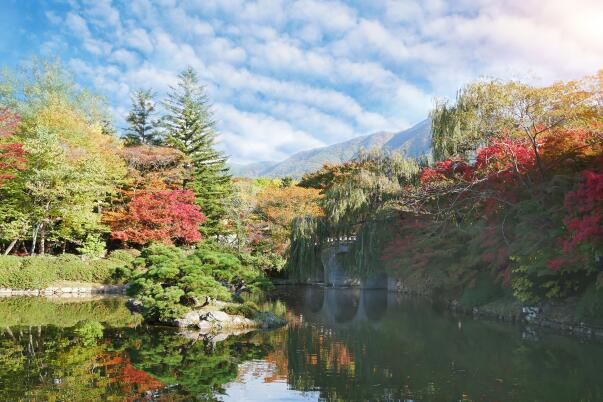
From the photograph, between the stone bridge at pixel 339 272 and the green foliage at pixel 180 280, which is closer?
the green foliage at pixel 180 280

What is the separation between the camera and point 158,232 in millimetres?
23266

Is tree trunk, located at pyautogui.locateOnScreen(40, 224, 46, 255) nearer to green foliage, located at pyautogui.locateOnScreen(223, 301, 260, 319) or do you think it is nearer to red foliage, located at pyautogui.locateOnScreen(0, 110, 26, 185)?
red foliage, located at pyautogui.locateOnScreen(0, 110, 26, 185)

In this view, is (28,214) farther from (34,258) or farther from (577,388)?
(577,388)

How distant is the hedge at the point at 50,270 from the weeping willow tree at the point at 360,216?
27.4 feet

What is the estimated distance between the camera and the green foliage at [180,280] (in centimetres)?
1237

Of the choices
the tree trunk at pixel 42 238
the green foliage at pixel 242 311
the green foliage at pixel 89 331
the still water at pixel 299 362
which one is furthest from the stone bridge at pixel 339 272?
the green foliage at pixel 89 331

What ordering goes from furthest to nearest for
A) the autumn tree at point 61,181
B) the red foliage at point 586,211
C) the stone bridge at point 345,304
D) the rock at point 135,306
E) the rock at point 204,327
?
1. the autumn tree at point 61,181
2. the rock at point 135,306
3. the stone bridge at point 345,304
4. the rock at point 204,327
5. the red foliage at point 586,211

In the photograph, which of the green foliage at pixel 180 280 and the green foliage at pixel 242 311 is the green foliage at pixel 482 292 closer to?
the green foliage at pixel 180 280

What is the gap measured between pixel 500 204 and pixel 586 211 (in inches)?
179

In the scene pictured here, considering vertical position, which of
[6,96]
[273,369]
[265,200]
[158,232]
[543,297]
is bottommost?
[273,369]

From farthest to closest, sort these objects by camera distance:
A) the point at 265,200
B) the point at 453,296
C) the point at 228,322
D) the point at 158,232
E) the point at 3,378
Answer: the point at 265,200 → the point at 158,232 → the point at 453,296 → the point at 228,322 → the point at 3,378

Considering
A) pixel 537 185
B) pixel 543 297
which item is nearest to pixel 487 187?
pixel 537 185

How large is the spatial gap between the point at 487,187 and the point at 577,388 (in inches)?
351

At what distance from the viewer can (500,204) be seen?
15367 millimetres
